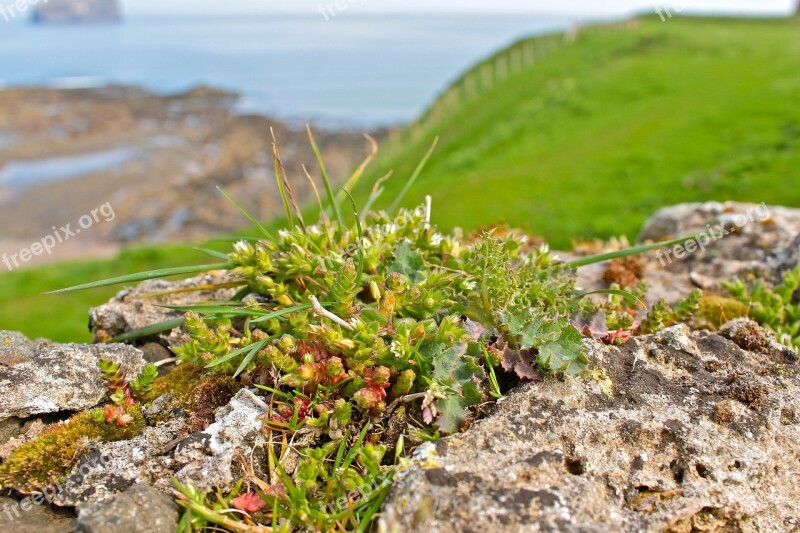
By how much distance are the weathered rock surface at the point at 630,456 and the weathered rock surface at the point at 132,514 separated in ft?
2.71

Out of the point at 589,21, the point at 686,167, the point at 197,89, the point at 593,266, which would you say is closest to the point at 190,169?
the point at 197,89

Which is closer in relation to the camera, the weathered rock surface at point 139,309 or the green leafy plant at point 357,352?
the green leafy plant at point 357,352

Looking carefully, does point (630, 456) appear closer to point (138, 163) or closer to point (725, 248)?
point (725, 248)

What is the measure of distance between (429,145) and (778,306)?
29877 mm

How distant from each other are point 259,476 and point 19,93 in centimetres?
7603

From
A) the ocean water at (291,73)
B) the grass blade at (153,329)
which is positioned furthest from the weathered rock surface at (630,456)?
the ocean water at (291,73)

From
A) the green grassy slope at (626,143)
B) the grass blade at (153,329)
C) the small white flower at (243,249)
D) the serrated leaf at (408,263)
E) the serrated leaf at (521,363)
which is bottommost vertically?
the green grassy slope at (626,143)

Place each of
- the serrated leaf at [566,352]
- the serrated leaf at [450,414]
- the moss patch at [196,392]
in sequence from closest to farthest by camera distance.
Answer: the serrated leaf at [450,414] < the serrated leaf at [566,352] < the moss patch at [196,392]

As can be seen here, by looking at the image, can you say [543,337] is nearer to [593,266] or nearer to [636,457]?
[636,457]

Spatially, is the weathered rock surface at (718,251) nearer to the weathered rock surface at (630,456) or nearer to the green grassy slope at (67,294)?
the weathered rock surface at (630,456)

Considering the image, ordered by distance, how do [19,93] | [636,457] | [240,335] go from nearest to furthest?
[636,457]
[240,335]
[19,93]

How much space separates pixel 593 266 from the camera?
178 inches

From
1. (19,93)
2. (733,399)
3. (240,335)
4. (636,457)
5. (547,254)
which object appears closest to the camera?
(636,457)

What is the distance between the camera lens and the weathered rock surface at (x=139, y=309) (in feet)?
11.6
